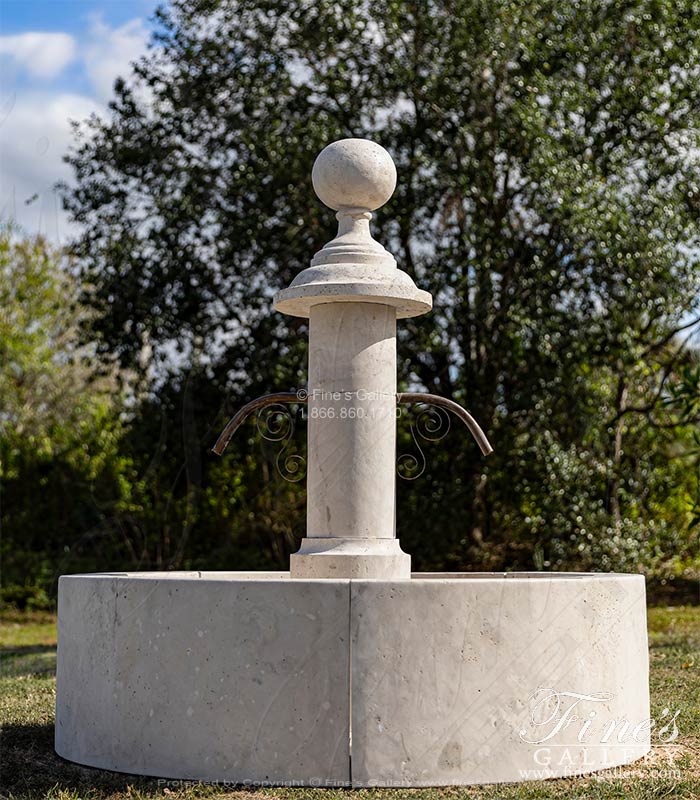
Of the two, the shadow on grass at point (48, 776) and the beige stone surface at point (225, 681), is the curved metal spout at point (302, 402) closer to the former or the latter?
the beige stone surface at point (225, 681)

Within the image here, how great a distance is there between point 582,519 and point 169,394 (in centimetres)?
520

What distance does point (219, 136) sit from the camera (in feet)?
43.7

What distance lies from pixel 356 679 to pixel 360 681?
0.02m

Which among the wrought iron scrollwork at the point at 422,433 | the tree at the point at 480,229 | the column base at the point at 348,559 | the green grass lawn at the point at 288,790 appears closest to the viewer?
the green grass lawn at the point at 288,790

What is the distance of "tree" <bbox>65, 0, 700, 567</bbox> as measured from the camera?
12188mm

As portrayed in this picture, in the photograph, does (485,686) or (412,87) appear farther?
(412,87)

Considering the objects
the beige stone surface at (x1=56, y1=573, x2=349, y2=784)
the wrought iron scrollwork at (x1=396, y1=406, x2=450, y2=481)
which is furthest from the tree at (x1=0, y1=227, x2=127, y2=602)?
the beige stone surface at (x1=56, y1=573, x2=349, y2=784)

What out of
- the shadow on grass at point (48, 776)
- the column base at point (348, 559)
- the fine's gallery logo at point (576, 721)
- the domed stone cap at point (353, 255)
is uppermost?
the domed stone cap at point (353, 255)

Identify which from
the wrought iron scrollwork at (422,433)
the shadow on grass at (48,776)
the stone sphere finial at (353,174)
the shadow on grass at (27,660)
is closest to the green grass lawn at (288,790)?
the shadow on grass at (48,776)

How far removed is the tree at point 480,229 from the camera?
12188 mm

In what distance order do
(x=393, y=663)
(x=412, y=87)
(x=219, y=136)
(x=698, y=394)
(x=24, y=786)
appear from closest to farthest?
1. (x=393, y=663)
2. (x=24, y=786)
3. (x=698, y=394)
4. (x=412, y=87)
5. (x=219, y=136)

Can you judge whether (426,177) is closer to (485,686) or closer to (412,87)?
(412,87)

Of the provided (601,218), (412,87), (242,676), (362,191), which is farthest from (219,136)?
(242,676)

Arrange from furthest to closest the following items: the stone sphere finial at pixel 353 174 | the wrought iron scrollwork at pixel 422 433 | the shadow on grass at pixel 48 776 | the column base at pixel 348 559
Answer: the wrought iron scrollwork at pixel 422 433 → the stone sphere finial at pixel 353 174 → the column base at pixel 348 559 → the shadow on grass at pixel 48 776
